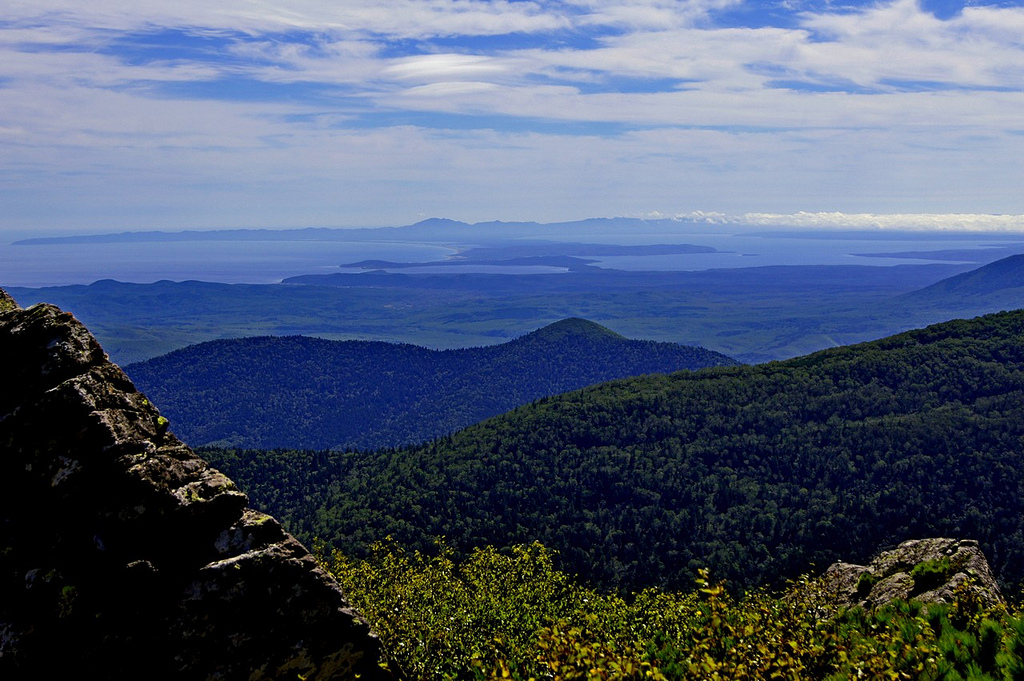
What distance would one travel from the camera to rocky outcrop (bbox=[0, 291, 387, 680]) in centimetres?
1189

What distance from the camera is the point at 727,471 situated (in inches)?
4737

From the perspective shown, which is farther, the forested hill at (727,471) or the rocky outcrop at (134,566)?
the forested hill at (727,471)

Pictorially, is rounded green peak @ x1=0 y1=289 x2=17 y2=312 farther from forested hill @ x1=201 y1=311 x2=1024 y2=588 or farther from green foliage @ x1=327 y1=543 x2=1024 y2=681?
forested hill @ x1=201 y1=311 x2=1024 y2=588

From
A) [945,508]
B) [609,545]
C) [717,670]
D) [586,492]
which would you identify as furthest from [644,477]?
[717,670]

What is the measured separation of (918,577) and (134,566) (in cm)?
2247

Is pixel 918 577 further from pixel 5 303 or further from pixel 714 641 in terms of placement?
pixel 5 303

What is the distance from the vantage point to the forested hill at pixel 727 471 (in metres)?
95.4

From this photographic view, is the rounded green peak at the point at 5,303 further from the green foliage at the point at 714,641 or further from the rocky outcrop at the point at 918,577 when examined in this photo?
the rocky outcrop at the point at 918,577

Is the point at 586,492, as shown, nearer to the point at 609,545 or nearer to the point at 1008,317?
the point at 609,545

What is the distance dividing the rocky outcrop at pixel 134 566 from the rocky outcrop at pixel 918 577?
52.7ft

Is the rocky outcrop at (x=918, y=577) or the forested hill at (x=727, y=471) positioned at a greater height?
the rocky outcrop at (x=918, y=577)

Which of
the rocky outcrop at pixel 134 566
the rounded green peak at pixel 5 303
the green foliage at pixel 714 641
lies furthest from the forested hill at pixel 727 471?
the rocky outcrop at pixel 134 566

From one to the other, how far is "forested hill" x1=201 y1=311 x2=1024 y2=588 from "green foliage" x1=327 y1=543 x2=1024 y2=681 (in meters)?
67.3

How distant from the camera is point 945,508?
9556 centimetres
